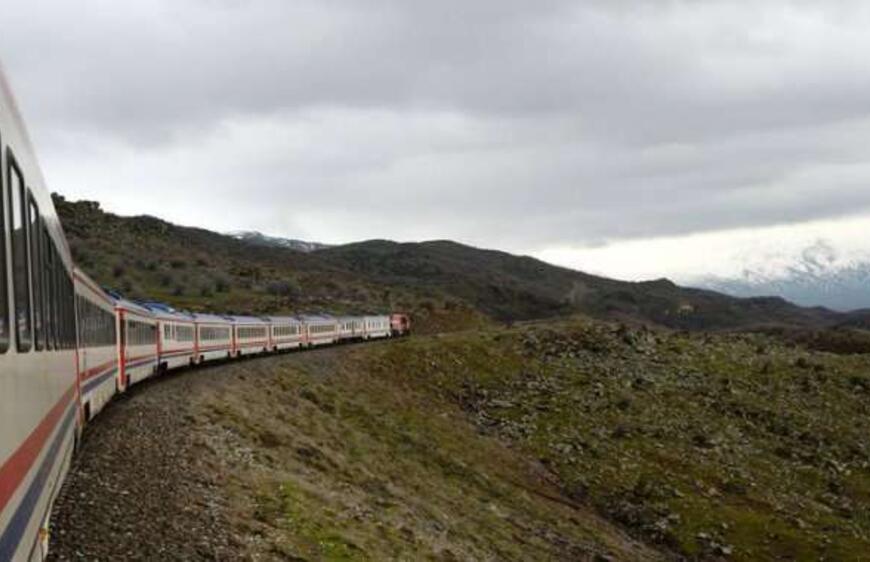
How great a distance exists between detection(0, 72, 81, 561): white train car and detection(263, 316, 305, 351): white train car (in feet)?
174

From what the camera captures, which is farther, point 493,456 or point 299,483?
point 493,456

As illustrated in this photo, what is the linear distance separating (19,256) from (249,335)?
52.6 metres

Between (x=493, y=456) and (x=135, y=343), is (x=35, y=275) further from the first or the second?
(x=493, y=456)

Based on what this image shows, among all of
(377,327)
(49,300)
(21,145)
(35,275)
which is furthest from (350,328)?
(21,145)

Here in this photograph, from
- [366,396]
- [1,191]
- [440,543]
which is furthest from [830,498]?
[1,191]

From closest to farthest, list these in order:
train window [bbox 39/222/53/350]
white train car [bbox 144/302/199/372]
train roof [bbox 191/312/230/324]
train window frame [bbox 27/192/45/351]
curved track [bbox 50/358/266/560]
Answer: train window frame [bbox 27/192/45/351] < train window [bbox 39/222/53/350] < curved track [bbox 50/358/266/560] < white train car [bbox 144/302/199/372] < train roof [bbox 191/312/230/324]

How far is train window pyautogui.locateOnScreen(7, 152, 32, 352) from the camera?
704cm

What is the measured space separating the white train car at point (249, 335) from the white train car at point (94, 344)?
27.9 meters

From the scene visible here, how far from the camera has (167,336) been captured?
41688 mm

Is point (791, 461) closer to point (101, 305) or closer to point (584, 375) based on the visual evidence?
point (584, 375)

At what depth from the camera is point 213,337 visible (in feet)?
169

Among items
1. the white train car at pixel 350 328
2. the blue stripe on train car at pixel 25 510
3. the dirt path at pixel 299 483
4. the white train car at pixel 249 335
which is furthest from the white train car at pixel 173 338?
the white train car at pixel 350 328

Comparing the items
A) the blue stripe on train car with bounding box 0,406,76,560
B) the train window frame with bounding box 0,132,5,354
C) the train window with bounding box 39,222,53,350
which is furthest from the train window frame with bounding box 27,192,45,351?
the train window frame with bounding box 0,132,5,354

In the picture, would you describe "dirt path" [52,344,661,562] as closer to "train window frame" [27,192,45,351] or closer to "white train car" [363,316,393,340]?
"train window frame" [27,192,45,351]
